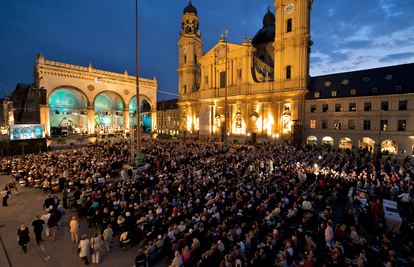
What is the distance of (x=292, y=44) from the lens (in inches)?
1206

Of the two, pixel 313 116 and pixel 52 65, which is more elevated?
pixel 52 65

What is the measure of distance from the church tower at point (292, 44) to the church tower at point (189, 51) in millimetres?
19191

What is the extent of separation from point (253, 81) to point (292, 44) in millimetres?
8344

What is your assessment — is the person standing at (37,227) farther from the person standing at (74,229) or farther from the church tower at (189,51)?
the church tower at (189,51)

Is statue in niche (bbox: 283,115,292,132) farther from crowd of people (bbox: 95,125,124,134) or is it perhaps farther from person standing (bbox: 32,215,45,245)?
crowd of people (bbox: 95,125,124,134)

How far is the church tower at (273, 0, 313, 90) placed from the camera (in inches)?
1155

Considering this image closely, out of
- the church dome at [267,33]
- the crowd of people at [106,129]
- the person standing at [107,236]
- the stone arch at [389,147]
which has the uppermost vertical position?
the church dome at [267,33]

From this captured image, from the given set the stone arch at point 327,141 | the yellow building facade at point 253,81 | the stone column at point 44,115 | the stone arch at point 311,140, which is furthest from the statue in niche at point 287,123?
the stone column at point 44,115

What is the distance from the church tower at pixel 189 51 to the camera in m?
43.6

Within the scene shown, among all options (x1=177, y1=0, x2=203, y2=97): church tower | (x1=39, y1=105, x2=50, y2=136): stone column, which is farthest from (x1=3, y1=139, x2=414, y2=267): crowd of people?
(x1=177, y1=0, x2=203, y2=97): church tower

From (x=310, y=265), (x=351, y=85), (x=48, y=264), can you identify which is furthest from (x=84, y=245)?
(x=351, y=85)

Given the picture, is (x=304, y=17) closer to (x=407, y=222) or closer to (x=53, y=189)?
(x=407, y=222)

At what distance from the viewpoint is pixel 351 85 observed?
2819 centimetres

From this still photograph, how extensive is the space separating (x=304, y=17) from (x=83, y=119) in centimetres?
4868
